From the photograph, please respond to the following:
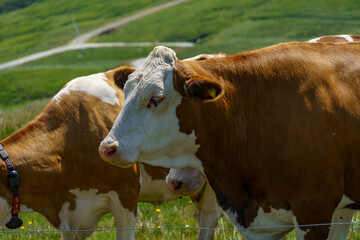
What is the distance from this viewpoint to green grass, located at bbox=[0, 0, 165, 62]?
74875 mm

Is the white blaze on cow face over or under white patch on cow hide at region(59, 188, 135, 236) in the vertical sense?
over

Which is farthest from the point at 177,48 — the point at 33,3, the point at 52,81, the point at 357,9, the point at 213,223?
the point at 213,223

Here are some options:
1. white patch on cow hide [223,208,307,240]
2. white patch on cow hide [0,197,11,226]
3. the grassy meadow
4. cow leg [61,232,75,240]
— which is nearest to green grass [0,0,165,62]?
the grassy meadow

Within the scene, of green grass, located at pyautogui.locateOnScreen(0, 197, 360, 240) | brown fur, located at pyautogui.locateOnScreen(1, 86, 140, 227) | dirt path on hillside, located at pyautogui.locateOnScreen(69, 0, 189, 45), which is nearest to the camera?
brown fur, located at pyautogui.locateOnScreen(1, 86, 140, 227)

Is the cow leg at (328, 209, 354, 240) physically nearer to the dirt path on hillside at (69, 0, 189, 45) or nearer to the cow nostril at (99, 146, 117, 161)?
the cow nostril at (99, 146, 117, 161)

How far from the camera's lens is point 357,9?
199ft

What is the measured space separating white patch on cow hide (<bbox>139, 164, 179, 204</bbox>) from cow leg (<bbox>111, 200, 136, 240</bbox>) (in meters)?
0.55

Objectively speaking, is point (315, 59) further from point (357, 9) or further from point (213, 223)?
point (357, 9)

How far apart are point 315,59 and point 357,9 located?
59.4 m

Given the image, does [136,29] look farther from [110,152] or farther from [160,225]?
[110,152]

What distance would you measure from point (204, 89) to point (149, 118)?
0.53 meters

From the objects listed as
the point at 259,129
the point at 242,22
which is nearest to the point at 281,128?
the point at 259,129

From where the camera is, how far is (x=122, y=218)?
6750mm

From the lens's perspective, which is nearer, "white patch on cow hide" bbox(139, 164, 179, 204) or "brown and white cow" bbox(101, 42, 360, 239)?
"brown and white cow" bbox(101, 42, 360, 239)
